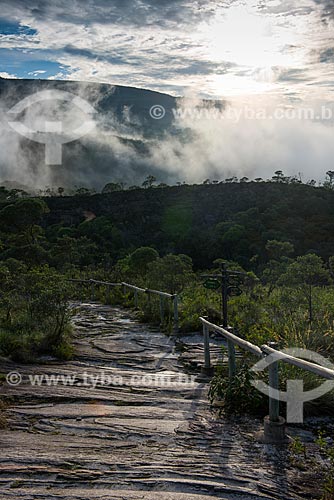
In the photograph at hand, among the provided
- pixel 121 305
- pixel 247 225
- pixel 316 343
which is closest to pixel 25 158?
pixel 247 225

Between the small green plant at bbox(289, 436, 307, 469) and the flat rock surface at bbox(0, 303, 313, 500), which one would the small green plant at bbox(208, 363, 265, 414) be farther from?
the small green plant at bbox(289, 436, 307, 469)

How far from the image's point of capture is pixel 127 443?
13.3 feet

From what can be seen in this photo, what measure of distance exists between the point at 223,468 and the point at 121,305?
1196cm

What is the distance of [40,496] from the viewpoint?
308 centimetres

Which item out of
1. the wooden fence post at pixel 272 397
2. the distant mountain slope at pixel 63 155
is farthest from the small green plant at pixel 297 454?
the distant mountain slope at pixel 63 155

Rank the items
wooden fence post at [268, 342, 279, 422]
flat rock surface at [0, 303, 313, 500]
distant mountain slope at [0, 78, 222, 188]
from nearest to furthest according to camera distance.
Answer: flat rock surface at [0, 303, 313, 500] < wooden fence post at [268, 342, 279, 422] < distant mountain slope at [0, 78, 222, 188]

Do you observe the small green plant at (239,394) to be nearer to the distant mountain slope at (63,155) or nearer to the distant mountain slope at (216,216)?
the distant mountain slope at (216,216)

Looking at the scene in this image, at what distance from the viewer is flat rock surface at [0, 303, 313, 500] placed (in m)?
3.20

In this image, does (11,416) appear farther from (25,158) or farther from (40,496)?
(25,158)

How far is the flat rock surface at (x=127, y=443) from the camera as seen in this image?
3199 millimetres

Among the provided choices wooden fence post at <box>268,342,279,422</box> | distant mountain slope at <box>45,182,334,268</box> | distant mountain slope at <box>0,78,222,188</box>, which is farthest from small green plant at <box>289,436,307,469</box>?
distant mountain slope at <box>0,78,222,188</box>

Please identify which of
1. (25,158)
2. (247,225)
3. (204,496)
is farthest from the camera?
(25,158)

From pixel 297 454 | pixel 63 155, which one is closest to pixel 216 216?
pixel 297 454

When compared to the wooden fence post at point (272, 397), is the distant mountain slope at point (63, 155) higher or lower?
higher
